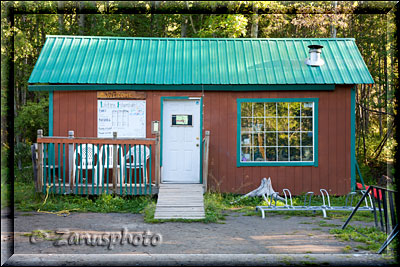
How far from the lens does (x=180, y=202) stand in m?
8.01

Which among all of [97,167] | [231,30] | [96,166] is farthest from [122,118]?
[231,30]

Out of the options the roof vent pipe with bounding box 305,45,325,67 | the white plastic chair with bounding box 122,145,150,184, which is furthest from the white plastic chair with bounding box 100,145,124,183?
the roof vent pipe with bounding box 305,45,325,67

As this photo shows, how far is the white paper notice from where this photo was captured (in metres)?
9.65

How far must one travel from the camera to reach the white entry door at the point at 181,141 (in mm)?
9672

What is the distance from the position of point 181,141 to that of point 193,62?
1.85 m

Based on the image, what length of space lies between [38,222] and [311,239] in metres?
4.21

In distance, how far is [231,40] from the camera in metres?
10.9

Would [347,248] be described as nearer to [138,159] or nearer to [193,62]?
[138,159]

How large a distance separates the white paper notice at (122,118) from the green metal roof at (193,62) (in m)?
0.51

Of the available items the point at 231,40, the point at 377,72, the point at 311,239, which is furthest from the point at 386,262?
the point at 377,72

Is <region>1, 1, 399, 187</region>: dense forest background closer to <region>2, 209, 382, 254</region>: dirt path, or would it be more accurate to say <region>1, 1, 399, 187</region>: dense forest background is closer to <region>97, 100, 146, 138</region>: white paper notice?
<region>97, 100, 146, 138</region>: white paper notice

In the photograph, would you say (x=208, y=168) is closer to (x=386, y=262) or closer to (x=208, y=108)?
(x=208, y=108)

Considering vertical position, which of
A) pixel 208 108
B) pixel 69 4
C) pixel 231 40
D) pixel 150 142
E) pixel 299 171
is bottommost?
pixel 299 171

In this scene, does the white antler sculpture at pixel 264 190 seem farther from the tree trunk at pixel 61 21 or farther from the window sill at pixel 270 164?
the tree trunk at pixel 61 21
